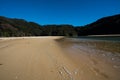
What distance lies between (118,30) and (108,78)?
10353 centimetres

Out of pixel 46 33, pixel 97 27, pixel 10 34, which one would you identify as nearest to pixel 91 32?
pixel 97 27

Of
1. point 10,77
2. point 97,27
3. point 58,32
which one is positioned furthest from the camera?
point 58,32

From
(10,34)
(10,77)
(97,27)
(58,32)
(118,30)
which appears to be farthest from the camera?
(58,32)

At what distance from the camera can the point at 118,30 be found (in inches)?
3809

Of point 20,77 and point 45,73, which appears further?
point 45,73

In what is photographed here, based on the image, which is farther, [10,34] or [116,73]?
[10,34]

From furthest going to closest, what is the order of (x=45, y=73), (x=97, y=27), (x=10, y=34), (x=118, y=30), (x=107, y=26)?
(x=97, y=27)
(x=107, y=26)
(x=118, y=30)
(x=10, y=34)
(x=45, y=73)

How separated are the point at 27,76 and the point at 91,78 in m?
2.08

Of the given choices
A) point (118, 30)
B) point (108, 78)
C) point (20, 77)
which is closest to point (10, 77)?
point (20, 77)

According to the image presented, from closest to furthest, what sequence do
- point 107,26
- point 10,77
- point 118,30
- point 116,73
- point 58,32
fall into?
point 10,77 → point 116,73 → point 118,30 → point 107,26 → point 58,32

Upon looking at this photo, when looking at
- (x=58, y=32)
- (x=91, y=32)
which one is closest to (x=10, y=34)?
(x=58, y=32)

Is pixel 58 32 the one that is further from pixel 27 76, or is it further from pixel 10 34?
pixel 27 76

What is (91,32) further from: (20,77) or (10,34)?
(20,77)

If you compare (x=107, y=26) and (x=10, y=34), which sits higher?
(x=107, y=26)
